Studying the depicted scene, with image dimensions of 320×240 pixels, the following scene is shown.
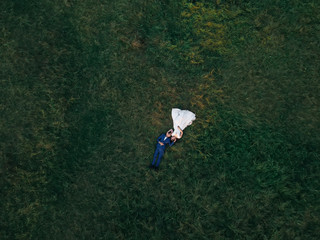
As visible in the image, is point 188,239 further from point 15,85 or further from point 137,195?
point 15,85

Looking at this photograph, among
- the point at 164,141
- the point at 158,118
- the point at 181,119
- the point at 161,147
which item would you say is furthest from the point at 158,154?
the point at 181,119

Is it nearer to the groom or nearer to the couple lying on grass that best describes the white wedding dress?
the couple lying on grass

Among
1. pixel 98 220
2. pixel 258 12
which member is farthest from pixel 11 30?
pixel 258 12

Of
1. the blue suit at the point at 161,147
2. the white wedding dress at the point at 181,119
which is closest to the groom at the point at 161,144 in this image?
the blue suit at the point at 161,147

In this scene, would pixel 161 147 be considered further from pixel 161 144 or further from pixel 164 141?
pixel 164 141

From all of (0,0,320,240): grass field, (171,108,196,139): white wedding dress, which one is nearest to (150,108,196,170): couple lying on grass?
(171,108,196,139): white wedding dress

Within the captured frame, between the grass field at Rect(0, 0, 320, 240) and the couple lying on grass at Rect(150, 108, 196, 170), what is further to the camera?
the couple lying on grass at Rect(150, 108, 196, 170)

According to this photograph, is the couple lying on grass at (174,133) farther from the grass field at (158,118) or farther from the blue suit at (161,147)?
the grass field at (158,118)

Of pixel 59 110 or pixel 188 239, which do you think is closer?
pixel 188 239
